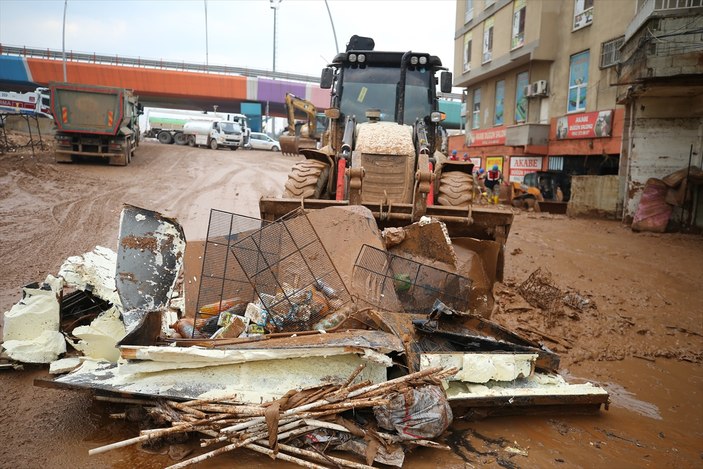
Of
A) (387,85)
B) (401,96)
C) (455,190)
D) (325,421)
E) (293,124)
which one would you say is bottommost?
(325,421)

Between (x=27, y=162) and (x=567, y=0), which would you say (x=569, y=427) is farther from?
(x=567, y=0)

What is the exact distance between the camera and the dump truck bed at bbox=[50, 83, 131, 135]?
16.6 meters

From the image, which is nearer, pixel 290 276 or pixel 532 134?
pixel 290 276

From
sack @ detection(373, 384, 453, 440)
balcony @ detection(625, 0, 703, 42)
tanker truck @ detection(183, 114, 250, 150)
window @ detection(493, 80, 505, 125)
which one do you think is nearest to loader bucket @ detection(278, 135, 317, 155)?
tanker truck @ detection(183, 114, 250, 150)

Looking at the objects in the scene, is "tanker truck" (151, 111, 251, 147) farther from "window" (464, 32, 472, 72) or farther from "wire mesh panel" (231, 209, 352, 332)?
"wire mesh panel" (231, 209, 352, 332)

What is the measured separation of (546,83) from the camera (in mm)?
20938

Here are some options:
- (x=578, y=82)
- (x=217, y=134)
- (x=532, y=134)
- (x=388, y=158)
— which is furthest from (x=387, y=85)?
(x=217, y=134)

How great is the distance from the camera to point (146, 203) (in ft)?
42.1

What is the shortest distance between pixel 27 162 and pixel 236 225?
1351 centimetres

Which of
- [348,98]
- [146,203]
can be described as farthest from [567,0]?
[146,203]

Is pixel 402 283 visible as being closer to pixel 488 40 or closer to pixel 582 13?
pixel 582 13

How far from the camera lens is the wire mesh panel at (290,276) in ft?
15.0

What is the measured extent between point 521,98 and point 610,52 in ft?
18.6

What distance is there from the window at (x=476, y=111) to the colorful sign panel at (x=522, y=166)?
17.6 feet
